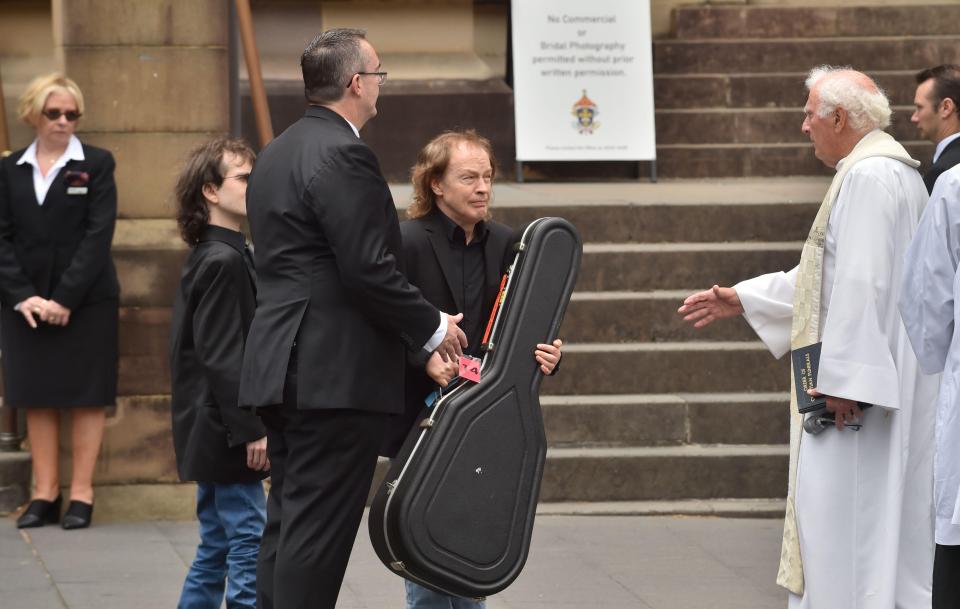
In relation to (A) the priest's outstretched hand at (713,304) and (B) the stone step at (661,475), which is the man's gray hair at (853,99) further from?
(B) the stone step at (661,475)

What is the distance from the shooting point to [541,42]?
36.9 feet

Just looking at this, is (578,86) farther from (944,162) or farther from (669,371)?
(944,162)

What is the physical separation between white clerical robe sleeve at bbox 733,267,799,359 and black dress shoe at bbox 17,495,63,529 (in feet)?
11.7

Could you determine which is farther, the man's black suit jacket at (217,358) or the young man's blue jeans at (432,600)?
the man's black suit jacket at (217,358)

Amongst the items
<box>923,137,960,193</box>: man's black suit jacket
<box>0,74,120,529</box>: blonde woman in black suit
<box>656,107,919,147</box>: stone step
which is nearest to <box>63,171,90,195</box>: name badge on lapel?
<box>0,74,120,529</box>: blonde woman in black suit

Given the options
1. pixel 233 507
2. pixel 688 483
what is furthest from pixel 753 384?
pixel 233 507

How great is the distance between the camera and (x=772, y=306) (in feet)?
18.0

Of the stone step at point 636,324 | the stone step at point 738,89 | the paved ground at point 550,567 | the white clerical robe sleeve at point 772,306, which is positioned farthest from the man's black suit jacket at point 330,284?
the stone step at point 738,89

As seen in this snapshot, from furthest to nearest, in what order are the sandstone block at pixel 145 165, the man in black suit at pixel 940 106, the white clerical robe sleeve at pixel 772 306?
the man in black suit at pixel 940 106 → the sandstone block at pixel 145 165 → the white clerical robe sleeve at pixel 772 306

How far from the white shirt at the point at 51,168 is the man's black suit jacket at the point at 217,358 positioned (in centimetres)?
245

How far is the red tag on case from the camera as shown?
461cm

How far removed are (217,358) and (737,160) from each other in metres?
7.00

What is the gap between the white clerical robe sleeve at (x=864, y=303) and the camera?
491 cm

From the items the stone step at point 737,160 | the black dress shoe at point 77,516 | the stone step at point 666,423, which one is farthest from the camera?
the stone step at point 737,160
